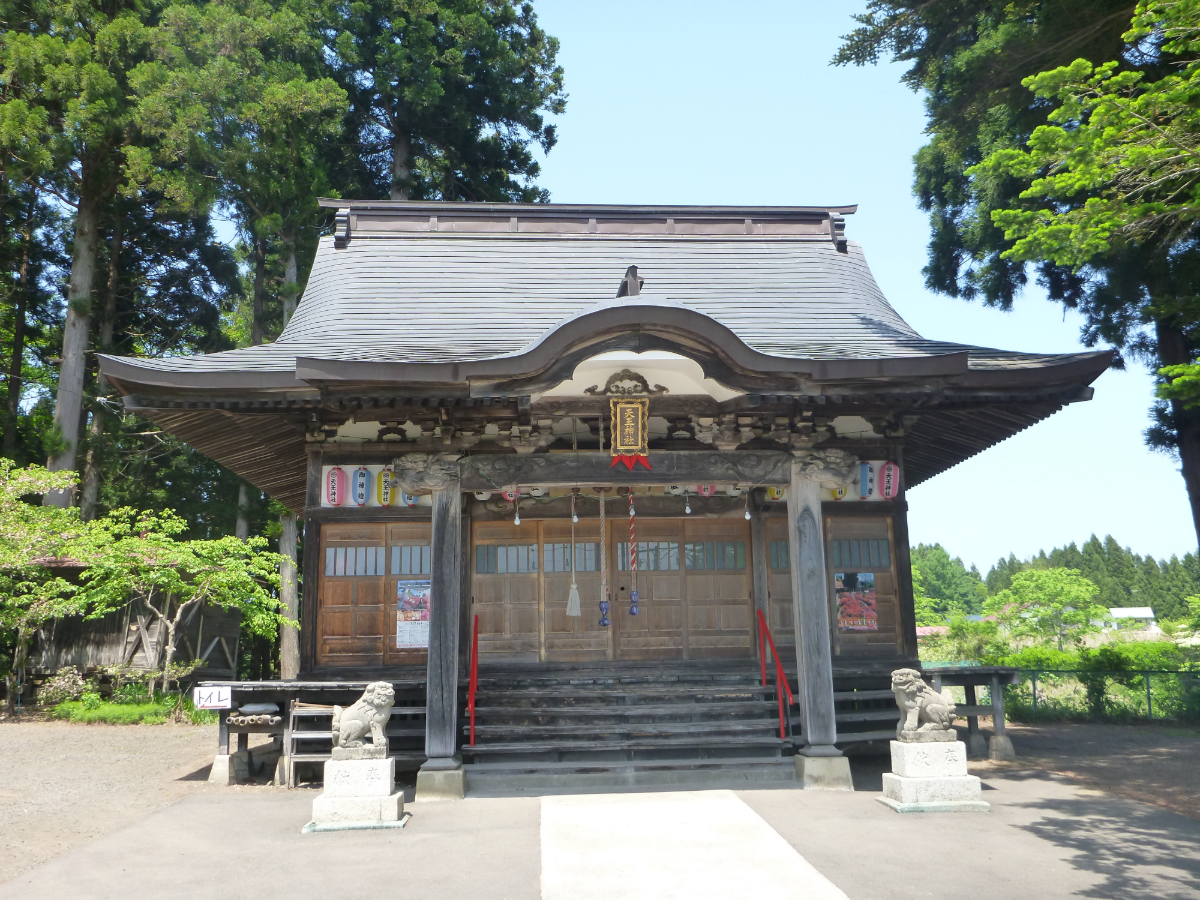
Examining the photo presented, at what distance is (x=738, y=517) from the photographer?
11469 mm

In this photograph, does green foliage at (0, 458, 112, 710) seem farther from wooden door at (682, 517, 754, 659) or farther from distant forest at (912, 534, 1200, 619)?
distant forest at (912, 534, 1200, 619)

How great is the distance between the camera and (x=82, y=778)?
403 inches

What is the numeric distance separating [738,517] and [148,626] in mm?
14176

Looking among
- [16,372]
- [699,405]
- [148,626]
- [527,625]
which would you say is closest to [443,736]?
[527,625]

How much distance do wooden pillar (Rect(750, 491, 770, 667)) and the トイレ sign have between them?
Answer: 21.1ft

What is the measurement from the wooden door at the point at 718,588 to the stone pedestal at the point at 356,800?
4.94m

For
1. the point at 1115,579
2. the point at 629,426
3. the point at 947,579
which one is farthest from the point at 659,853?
the point at 947,579

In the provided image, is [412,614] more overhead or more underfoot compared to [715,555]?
more underfoot

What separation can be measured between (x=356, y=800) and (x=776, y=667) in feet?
15.9

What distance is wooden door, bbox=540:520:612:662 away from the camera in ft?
36.4

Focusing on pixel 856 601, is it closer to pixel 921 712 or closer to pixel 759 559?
pixel 759 559

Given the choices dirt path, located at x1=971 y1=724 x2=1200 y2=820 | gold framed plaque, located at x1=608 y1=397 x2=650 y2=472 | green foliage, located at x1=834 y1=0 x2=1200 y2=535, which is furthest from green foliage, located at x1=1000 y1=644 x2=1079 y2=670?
gold framed plaque, located at x1=608 y1=397 x2=650 y2=472

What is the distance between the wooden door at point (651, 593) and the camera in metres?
11.2

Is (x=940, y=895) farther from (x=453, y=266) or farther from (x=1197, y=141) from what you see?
(x=453, y=266)
